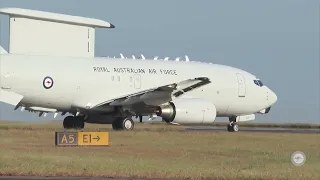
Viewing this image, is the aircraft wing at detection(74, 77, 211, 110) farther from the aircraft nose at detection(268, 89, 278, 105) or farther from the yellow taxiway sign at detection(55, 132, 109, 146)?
the yellow taxiway sign at detection(55, 132, 109, 146)

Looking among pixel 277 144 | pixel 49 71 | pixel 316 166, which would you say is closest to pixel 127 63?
pixel 49 71

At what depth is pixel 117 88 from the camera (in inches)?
1855

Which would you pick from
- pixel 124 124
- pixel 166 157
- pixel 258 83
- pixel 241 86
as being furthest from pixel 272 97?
pixel 166 157

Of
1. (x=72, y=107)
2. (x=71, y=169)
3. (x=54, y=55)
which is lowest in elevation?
(x=71, y=169)

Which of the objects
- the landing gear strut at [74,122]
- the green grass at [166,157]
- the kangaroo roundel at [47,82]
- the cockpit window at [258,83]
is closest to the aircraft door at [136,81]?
the landing gear strut at [74,122]

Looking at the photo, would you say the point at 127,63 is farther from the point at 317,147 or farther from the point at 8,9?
the point at 317,147

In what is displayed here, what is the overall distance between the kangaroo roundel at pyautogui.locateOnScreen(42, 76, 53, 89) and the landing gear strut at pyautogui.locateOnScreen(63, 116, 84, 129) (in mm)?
5791

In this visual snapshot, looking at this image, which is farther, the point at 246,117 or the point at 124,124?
the point at 246,117

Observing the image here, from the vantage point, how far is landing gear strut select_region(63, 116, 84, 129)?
48.5 meters

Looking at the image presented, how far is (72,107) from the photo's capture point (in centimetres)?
4553

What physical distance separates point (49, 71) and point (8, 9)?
4.87 m

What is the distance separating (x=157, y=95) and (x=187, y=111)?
1968mm

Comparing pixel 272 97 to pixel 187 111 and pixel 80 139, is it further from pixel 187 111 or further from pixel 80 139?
pixel 80 139

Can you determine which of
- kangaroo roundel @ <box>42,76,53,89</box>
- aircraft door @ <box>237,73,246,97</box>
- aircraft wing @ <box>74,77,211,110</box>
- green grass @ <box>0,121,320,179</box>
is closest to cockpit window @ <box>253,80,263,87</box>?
aircraft door @ <box>237,73,246,97</box>
